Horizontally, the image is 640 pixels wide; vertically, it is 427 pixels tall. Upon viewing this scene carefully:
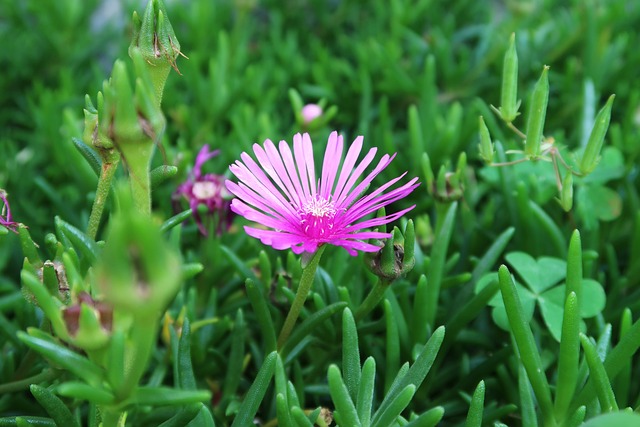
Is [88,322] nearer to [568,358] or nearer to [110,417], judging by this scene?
[110,417]

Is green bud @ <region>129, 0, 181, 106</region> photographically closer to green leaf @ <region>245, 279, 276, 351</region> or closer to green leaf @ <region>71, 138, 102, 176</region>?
green leaf @ <region>71, 138, 102, 176</region>

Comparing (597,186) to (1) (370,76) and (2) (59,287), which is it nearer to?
(1) (370,76)

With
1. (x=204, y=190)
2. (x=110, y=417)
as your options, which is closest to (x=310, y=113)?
(x=204, y=190)

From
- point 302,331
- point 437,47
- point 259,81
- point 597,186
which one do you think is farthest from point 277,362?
point 437,47

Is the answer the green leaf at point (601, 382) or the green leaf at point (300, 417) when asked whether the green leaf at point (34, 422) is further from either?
the green leaf at point (601, 382)

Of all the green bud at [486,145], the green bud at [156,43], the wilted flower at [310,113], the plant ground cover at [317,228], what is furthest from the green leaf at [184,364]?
the wilted flower at [310,113]

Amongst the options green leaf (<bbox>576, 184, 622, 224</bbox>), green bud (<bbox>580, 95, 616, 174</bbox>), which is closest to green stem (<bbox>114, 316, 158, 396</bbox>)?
green bud (<bbox>580, 95, 616, 174</bbox>)
